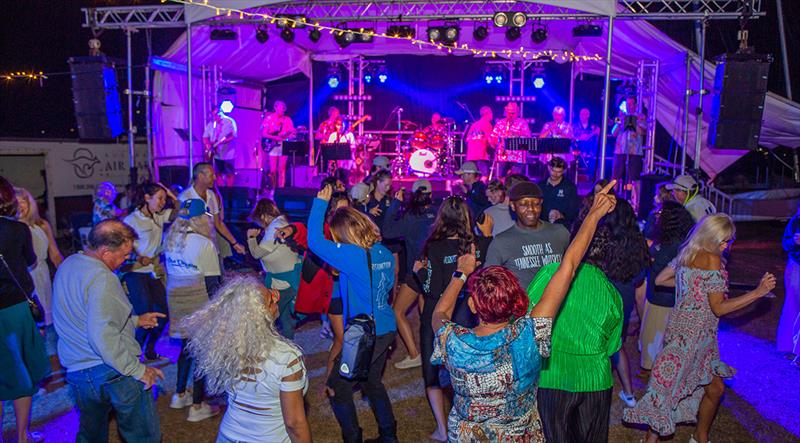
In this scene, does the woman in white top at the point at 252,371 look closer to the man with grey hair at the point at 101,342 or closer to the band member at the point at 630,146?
the man with grey hair at the point at 101,342

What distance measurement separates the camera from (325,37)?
14648mm

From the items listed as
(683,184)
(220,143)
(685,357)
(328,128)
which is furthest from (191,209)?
(328,128)

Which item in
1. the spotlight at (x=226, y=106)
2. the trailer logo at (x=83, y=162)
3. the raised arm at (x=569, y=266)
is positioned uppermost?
the spotlight at (x=226, y=106)

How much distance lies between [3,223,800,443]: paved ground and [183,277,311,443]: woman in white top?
1.97m

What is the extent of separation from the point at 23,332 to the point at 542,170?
1074 centimetres

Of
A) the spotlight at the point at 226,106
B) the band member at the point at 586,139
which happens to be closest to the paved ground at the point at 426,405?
the spotlight at the point at 226,106

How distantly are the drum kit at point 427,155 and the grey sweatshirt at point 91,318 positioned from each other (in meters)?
11.3

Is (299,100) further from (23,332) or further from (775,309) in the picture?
(23,332)

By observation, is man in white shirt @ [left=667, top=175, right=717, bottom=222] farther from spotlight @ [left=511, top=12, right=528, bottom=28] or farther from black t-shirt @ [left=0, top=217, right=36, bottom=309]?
black t-shirt @ [left=0, top=217, right=36, bottom=309]

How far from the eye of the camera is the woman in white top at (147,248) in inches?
201

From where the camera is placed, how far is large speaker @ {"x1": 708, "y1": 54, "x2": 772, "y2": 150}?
8570 mm

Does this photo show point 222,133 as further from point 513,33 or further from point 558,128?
point 558,128

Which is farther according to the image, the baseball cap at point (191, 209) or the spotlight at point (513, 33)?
the spotlight at point (513, 33)

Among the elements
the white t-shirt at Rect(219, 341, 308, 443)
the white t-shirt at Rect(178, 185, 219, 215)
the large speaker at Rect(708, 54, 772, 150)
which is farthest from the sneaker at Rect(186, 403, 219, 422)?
the large speaker at Rect(708, 54, 772, 150)
